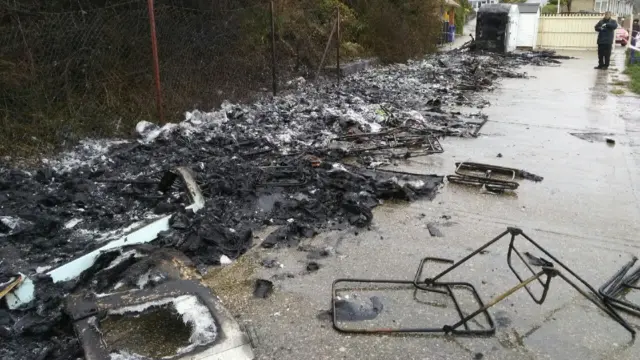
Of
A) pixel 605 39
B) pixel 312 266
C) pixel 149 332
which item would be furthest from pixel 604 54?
pixel 149 332

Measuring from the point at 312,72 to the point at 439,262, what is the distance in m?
9.31

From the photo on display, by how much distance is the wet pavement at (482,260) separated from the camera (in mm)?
2803

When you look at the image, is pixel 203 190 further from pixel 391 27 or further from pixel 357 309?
pixel 391 27

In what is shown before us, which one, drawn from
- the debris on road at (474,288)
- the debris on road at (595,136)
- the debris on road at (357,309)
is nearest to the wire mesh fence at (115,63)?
the debris on road at (357,309)

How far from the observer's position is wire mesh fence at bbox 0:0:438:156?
19.1 ft

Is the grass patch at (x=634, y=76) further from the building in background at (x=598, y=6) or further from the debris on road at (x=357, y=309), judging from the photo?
the building in background at (x=598, y=6)

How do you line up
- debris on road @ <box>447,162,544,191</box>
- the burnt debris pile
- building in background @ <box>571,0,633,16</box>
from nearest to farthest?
the burnt debris pile → debris on road @ <box>447,162,544,191</box> → building in background @ <box>571,0,633,16</box>

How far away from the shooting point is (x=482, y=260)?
149 inches

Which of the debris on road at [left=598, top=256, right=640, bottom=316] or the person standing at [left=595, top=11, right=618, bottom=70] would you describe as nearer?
the debris on road at [left=598, top=256, right=640, bottom=316]

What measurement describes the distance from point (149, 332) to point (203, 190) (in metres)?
2.18

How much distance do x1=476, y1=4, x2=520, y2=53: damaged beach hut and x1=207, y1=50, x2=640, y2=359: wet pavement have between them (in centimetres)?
1596

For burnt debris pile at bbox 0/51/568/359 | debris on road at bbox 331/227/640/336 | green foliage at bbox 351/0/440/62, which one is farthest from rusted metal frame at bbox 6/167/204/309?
green foliage at bbox 351/0/440/62

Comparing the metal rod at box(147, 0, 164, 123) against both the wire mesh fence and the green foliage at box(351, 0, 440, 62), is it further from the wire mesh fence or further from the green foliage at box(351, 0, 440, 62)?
the green foliage at box(351, 0, 440, 62)

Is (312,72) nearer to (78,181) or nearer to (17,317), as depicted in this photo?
(78,181)
